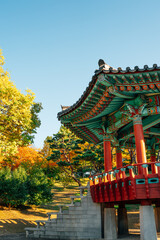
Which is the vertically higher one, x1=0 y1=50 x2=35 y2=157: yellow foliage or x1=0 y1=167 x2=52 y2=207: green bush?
x1=0 y1=50 x2=35 y2=157: yellow foliage

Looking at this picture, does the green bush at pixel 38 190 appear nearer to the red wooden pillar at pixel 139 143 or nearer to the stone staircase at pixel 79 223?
the stone staircase at pixel 79 223

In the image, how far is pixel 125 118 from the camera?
12055 millimetres

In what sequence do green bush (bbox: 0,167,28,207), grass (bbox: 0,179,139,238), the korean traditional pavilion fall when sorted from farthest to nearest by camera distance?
green bush (bbox: 0,167,28,207)
grass (bbox: 0,179,139,238)
the korean traditional pavilion

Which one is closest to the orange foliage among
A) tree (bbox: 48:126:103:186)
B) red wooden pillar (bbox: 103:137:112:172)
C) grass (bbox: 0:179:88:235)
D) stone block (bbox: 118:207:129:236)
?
tree (bbox: 48:126:103:186)

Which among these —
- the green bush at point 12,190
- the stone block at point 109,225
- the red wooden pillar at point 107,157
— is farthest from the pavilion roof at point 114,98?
the green bush at point 12,190

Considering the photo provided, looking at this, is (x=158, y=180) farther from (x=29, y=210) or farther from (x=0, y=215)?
(x=29, y=210)

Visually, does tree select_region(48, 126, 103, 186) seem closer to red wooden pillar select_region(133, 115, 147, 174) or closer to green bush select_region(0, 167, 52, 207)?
green bush select_region(0, 167, 52, 207)

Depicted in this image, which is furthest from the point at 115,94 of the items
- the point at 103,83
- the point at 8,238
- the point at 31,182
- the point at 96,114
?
the point at 31,182

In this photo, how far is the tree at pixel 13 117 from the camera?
50.3 feet

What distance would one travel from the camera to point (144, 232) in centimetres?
856

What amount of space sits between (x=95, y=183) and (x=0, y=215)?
1302 cm

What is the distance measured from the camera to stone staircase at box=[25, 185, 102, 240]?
40.8 ft

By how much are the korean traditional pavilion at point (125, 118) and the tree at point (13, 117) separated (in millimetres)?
3503

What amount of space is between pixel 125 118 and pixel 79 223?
7.21 meters
